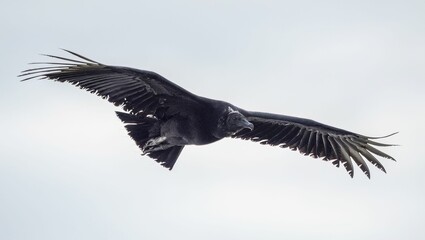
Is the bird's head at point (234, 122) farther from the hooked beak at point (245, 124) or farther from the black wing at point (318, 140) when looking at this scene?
the black wing at point (318, 140)

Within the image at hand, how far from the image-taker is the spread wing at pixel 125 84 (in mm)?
26453

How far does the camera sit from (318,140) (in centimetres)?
2938

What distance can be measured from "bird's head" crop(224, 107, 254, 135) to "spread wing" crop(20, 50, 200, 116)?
2.45 ft

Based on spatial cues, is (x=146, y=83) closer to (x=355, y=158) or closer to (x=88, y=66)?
(x=88, y=66)

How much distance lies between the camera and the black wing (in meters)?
29.0

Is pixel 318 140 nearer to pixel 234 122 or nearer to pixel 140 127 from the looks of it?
pixel 234 122

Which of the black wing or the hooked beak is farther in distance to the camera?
the black wing

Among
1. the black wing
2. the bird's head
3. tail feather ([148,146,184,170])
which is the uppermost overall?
the black wing

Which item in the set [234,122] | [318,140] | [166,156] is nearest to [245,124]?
[234,122]

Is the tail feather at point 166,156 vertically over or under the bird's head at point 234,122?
under

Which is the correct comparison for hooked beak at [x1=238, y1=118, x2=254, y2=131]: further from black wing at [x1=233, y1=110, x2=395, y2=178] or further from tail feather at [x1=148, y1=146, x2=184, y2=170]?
tail feather at [x1=148, y1=146, x2=184, y2=170]

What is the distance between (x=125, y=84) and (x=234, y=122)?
7.36ft

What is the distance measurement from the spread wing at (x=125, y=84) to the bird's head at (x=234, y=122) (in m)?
0.75

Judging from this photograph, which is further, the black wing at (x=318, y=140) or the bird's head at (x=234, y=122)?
the black wing at (x=318, y=140)
